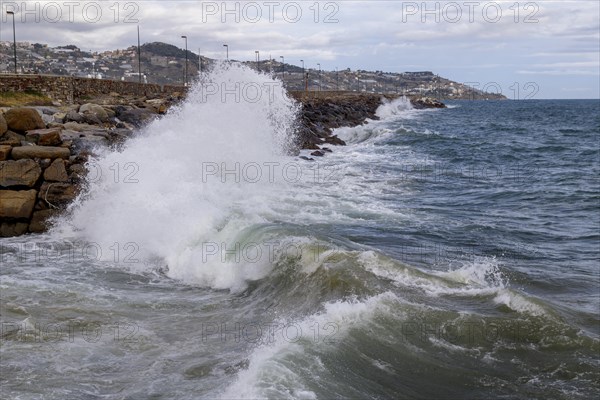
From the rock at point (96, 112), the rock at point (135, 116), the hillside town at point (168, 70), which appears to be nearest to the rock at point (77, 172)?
the rock at point (96, 112)

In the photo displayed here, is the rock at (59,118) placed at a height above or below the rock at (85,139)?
above

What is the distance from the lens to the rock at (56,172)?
11.6m

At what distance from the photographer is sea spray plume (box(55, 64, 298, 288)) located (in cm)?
955

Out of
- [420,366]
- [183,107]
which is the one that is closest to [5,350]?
[420,366]

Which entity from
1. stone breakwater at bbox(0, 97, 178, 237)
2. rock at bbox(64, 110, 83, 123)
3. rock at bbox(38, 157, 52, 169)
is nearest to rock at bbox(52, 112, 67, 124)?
rock at bbox(64, 110, 83, 123)

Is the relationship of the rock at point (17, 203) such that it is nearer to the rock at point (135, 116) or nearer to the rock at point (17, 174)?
the rock at point (17, 174)

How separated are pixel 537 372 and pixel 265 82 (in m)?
18.9

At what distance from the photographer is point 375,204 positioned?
13.9 meters

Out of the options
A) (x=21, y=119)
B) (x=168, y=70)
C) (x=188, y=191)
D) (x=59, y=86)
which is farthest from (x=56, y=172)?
(x=168, y=70)

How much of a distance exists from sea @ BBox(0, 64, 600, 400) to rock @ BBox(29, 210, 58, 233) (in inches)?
7.3

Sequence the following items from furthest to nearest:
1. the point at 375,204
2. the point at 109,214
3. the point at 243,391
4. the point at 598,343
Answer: the point at 375,204 → the point at 109,214 → the point at 598,343 → the point at 243,391

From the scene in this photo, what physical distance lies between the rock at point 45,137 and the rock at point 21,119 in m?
0.32

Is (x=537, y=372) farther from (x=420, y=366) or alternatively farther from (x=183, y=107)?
(x=183, y=107)

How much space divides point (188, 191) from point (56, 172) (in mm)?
2347
